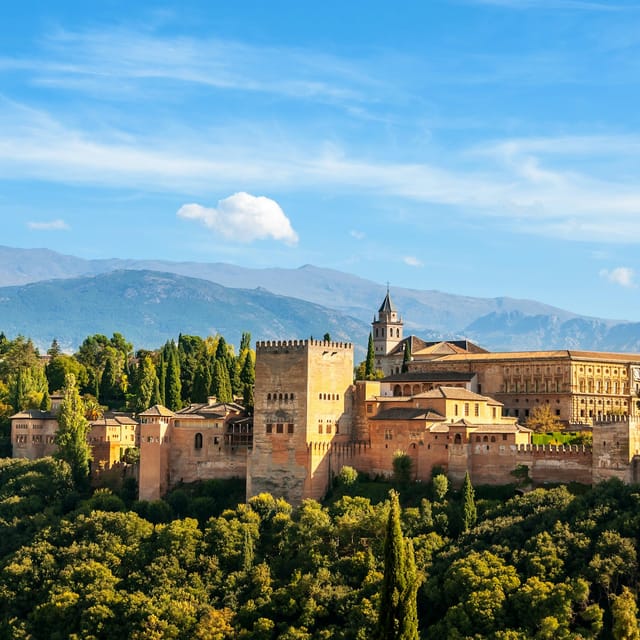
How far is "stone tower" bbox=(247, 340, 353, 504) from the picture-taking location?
68.0m

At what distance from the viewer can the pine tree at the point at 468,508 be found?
6091cm

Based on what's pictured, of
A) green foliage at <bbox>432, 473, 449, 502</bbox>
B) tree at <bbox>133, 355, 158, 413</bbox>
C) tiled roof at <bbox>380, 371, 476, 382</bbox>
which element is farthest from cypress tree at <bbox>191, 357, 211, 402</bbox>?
green foliage at <bbox>432, 473, 449, 502</bbox>

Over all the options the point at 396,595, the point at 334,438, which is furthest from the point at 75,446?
the point at 396,595

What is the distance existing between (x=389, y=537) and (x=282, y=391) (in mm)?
24404

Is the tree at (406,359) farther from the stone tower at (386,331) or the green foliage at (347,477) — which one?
the stone tower at (386,331)

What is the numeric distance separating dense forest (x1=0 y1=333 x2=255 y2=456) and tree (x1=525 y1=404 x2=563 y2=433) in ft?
59.9

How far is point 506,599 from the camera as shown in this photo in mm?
53406

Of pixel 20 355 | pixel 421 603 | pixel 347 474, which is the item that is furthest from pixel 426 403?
pixel 20 355

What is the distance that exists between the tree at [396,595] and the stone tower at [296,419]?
72.9 feet

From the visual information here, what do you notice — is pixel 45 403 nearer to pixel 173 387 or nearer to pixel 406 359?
pixel 173 387

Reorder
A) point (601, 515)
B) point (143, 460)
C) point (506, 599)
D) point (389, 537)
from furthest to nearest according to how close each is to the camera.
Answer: point (143, 460) < point (601, 515) < point (506, 599) < point (389, 537)

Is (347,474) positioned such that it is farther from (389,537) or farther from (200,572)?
(389,537)

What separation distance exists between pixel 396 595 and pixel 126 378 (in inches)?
2469

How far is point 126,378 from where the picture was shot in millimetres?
104688
